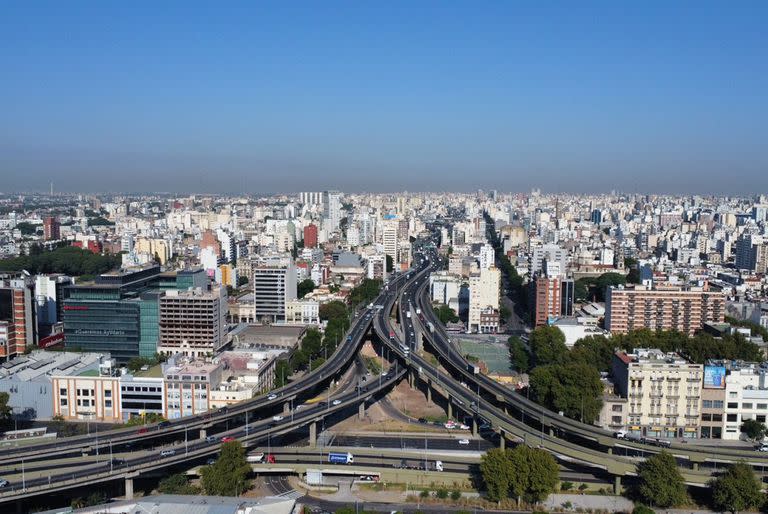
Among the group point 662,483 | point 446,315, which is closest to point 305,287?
point 446,315

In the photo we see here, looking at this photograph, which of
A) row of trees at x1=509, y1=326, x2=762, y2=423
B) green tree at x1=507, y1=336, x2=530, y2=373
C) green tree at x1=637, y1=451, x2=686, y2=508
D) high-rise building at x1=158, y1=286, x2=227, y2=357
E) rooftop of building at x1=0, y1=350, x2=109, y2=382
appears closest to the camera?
green tree at x1=637, y1=451, x2=686, y2=508

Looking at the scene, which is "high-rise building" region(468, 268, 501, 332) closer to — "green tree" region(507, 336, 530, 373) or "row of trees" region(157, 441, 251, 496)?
"green tree" region(507, 336, 530, 373)

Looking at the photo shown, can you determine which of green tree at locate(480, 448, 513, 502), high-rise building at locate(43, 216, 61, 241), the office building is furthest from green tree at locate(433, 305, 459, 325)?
high-rise building at locate(43, 216, 61, 241)

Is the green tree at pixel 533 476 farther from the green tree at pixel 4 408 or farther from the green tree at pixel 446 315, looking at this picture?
the green tree at pixel 446 315

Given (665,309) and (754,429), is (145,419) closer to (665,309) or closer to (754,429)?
(754,429)

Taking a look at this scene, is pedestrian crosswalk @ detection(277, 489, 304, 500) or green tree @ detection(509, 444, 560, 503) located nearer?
pedestrian crosswalk @ detection(277, 489, 304, 500)

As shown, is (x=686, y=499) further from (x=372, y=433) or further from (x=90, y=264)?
(x=90, y=264)
